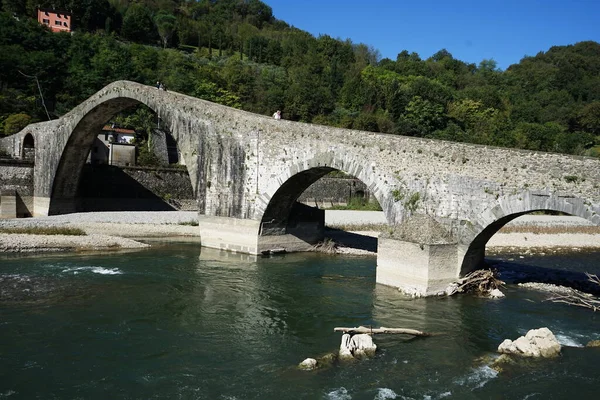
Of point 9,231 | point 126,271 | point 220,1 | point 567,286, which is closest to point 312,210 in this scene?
point 126,271

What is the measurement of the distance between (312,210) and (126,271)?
915cm

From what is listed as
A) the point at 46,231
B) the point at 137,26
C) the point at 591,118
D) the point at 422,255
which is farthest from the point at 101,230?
the point at 137,26

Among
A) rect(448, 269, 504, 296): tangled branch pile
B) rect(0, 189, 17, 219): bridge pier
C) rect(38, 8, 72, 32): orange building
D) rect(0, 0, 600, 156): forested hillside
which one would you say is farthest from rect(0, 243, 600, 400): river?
rect(38, 8, 72, 32): orange building

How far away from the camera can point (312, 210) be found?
24234 millimetres

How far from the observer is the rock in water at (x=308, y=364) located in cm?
995

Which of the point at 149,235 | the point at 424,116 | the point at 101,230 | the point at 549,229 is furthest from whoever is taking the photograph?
the point at 424,116

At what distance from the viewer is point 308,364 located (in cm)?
999

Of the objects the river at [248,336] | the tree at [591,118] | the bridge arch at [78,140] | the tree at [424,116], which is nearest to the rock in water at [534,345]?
the river at [248,336]

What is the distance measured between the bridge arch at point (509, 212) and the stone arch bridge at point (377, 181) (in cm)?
3

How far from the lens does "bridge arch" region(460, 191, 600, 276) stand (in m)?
12.9

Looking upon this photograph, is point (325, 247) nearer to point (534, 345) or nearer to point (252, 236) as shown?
point (252, 236)

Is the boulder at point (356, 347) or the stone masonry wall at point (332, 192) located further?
the stone masonry wall at point (332, 192)

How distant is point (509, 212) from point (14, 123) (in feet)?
126

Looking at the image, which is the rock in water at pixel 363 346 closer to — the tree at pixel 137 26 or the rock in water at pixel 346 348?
the rock in water at pixel 346 348
